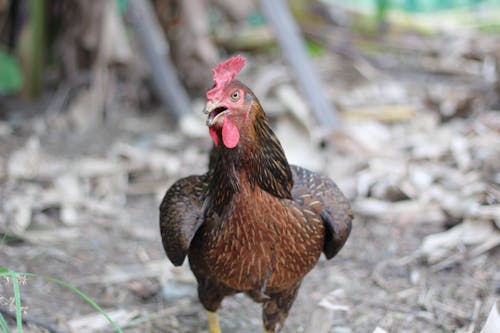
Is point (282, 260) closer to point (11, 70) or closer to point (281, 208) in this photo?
point (281, 208)

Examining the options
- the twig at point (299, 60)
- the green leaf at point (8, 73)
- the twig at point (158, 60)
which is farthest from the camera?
the twig at point (158, 60)

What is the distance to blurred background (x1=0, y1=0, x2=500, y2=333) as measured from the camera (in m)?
3.62

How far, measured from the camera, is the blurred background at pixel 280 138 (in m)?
3.62

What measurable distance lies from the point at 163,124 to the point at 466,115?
300 cm

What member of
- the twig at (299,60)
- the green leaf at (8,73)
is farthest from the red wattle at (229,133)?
the green leaf at (8,73)

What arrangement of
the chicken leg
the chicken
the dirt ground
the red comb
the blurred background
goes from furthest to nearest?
the blurred background, the dirt ground, the chicken leg, the chicken, the red comb

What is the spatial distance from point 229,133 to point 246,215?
1.21 feet

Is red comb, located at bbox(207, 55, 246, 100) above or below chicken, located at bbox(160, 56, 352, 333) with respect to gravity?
above

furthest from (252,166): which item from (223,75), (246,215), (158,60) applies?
(158,60)

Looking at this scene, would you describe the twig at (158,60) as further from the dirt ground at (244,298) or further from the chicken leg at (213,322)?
the chicken leg at (213,322)

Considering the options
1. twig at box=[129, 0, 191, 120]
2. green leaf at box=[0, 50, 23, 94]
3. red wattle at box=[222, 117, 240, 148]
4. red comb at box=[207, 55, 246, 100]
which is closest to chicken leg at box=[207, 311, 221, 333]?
red wattle at box=[222, 117, 240, 148]

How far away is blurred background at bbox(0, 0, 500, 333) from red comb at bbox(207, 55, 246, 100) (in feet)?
3.68

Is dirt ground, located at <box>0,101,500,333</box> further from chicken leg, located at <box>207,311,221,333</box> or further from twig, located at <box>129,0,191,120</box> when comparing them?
twig, located at <box>129,0,191,120</box>

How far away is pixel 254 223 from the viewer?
2656 millimetres
